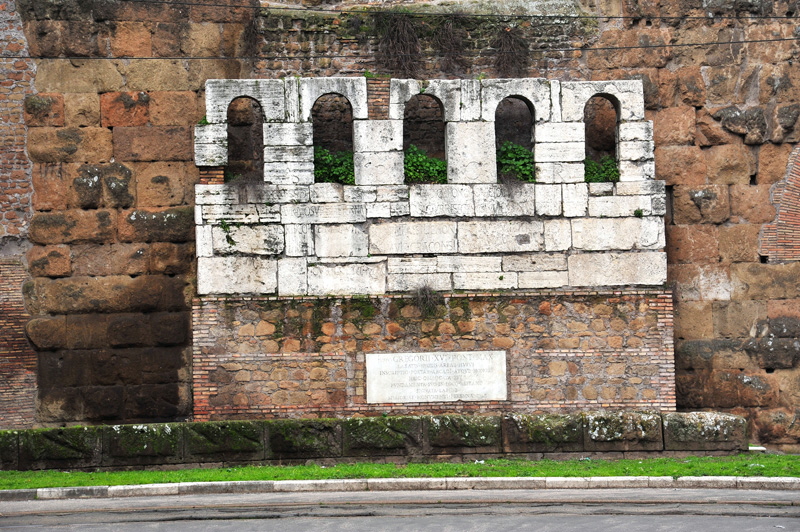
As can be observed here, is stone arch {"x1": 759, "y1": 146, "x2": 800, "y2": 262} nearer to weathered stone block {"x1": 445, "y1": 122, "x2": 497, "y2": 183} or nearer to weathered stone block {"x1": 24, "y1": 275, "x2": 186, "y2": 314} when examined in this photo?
weathered stone block {"x1": 445, "y1": 122, "x2": 497, "y2": 183}

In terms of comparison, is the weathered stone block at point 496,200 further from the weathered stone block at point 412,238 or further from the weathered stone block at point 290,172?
the weathered stone block at point 290,172

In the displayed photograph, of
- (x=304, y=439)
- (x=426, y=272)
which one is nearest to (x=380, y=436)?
(x=304, y=439)

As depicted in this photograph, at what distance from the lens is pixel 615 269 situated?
13.9 metres

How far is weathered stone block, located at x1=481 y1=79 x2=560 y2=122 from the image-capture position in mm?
13969

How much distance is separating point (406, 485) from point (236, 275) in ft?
12.6

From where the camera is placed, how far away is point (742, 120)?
14.8 m

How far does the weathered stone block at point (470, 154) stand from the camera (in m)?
13.9

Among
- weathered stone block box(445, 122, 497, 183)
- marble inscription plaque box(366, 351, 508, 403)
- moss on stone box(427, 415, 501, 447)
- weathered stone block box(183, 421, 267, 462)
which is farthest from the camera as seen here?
weathered stone block box(445, 122, 497, 183)

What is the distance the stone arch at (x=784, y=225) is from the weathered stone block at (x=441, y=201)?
4326 millimetres

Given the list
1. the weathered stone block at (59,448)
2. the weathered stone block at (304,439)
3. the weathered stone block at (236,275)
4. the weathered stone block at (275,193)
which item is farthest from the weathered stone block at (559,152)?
the weathered stone block at (59,448)

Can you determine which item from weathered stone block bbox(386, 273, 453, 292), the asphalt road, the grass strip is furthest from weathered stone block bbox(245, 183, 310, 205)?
the asphalt road

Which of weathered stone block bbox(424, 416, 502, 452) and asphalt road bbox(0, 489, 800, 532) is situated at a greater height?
weathered stone block bbox(424, 416, 502, 452)

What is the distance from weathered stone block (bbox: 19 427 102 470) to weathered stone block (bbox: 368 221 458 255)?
4332mm

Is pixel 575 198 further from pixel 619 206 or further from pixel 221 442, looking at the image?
pixel 221 442
